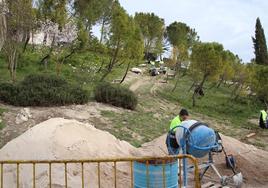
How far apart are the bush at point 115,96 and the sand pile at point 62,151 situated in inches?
305

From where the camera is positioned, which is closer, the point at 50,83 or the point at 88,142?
the point at 88,142

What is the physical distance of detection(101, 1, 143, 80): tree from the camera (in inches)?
1044

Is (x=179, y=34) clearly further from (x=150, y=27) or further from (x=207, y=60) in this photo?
(x=207, y=60)

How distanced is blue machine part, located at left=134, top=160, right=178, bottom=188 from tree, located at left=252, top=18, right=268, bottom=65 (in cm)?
4542

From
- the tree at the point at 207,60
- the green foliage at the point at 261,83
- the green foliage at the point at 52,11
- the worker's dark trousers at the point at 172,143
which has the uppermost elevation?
the green foliage at the point at 52,11

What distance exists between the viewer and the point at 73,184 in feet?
24.3

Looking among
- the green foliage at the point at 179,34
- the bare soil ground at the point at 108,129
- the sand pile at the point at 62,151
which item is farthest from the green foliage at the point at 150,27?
the sand pile at the point at 62,151

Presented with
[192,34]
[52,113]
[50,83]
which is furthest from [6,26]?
[192,34]

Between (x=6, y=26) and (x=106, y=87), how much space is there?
5500 millimetres

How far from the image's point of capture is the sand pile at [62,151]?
757cm

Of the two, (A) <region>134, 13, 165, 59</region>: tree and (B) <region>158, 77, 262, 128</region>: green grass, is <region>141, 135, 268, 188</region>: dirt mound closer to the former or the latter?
(B) <region>158, 77, 262, 128</region>: green grass

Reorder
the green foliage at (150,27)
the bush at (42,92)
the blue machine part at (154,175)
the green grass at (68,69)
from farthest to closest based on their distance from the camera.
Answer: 1. the green foliage at (150,27)
2. the green grass at (68,69)
3. the bush at (42,92)
4. the blue machine part at (154,175)

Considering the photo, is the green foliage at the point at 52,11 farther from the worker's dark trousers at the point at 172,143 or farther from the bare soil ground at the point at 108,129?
the worker's dark trousers at the point at 172,143

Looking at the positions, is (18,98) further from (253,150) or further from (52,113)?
(253,150)
